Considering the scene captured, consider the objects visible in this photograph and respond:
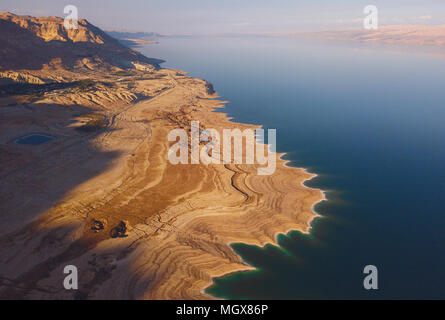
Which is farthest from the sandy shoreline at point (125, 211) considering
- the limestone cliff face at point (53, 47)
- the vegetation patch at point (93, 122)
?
the limestone cliff face at point (53, 47)

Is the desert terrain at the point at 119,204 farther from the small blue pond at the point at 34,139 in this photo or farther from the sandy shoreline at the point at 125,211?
the small blue pond at the point at 34,139

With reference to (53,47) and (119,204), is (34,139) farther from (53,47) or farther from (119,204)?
(53,47)

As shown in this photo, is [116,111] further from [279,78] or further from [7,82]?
[279,78]

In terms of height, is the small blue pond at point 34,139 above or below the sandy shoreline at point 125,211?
above

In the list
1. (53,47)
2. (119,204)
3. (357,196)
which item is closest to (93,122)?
(119,204)

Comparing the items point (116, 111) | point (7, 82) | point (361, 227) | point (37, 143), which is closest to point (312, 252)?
point (361, 227)
